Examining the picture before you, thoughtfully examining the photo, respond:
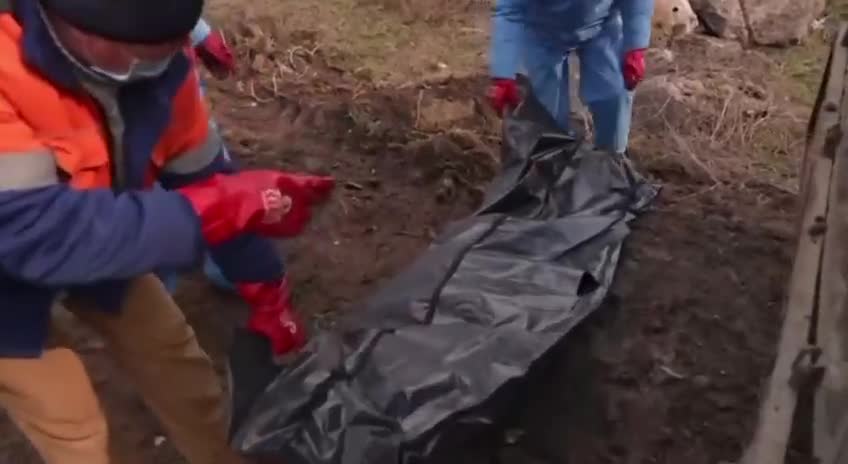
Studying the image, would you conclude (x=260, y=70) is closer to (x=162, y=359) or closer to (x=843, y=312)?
(x=162, y=359)

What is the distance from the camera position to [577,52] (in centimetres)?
286

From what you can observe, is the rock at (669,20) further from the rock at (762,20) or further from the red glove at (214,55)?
the red glove at (214,55)

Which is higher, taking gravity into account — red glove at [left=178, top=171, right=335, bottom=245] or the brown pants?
red glove at [left=178, top=171, right=335, bottom=245]

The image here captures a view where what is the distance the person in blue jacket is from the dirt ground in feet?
1.05

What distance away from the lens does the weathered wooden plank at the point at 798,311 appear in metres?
1.35

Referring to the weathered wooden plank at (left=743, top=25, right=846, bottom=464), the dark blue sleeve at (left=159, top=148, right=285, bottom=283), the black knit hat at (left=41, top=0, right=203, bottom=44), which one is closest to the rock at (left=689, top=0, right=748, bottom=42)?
the weathered wooden plank at (left=743, top=25, right=846, bottom=464)

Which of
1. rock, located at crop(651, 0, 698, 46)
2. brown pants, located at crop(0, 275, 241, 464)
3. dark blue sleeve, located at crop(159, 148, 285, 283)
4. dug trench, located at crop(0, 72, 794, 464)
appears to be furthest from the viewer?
rock, located at crop(651, 0, 698, 46)

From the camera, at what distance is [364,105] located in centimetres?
355

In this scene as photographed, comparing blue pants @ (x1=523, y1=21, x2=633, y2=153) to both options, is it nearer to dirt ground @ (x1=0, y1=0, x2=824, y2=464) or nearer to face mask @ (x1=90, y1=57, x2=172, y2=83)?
dirt ground @ (x1=0, y1=0, x2=824, y2=464)

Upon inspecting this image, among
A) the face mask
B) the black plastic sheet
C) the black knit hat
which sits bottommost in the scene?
the black plastic sheet

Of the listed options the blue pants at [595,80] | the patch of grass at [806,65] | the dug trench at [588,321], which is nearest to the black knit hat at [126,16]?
the dug trench at [588,321]

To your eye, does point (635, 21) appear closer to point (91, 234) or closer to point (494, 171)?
point (494, 171)

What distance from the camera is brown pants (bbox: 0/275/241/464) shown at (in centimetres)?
159

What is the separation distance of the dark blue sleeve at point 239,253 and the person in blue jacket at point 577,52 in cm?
95
